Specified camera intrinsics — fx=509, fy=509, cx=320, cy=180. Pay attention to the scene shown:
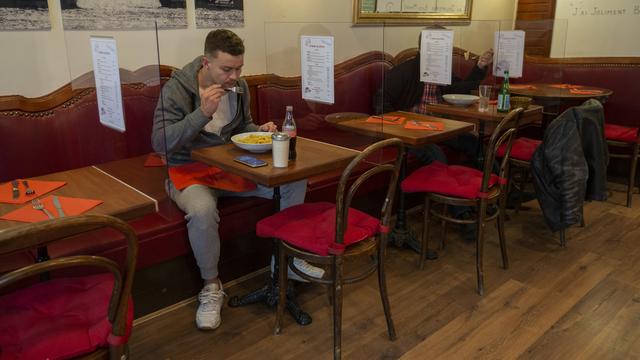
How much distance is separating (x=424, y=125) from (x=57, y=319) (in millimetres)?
1874

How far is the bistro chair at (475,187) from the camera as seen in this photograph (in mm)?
Answer: 2320

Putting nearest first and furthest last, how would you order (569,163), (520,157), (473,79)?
1. (569,163)
2. (520,157)
3. (473,79)

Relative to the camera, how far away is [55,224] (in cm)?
105

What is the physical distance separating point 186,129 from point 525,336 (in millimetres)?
1579

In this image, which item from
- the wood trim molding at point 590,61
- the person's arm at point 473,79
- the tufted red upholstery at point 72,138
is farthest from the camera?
the wood trim molding at point 590,61

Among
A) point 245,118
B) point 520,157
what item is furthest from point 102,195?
point 520,157

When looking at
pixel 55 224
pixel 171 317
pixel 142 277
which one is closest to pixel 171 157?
pixel 142 277

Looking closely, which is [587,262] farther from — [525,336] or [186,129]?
[186,129]

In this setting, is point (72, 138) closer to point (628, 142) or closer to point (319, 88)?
point (319, 88)

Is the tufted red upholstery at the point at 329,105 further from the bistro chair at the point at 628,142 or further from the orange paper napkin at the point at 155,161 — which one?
the bistro chair at the point at 628,142

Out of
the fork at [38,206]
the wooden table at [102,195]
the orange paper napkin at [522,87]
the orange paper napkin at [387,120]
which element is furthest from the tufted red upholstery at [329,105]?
the fork at [38,206]

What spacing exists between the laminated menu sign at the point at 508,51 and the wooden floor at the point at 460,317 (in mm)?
1388

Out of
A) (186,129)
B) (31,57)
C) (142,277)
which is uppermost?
(31,57)

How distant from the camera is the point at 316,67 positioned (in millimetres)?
2500
